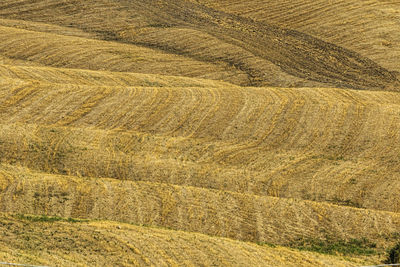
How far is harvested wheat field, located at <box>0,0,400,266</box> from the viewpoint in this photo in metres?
29.2

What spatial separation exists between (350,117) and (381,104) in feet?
13.9

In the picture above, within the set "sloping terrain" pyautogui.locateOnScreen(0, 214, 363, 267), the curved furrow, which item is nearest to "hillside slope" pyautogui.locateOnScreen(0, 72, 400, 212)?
the curved furrow

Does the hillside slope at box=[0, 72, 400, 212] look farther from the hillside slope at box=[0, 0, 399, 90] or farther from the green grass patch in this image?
the hillside slope at box=[0, 0, 399, 90]

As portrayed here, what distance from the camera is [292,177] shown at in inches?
1491

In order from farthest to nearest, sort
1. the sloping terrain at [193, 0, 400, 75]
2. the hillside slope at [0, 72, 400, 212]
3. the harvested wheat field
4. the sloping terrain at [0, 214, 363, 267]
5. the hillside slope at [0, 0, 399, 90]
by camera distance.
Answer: the sloping terrain at [193, 0, 400, 75] < the hillside slope at [0, 0, 399, 90] < the hillside slope at [0, 72, 400, 212] < the harvested wheat field < the sloping terrain at [0, 214, 363, 267]

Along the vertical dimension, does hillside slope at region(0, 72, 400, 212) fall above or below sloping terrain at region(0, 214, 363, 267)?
below

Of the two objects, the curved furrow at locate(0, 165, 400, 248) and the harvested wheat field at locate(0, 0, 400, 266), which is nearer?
the harvested wheat field at locate(0, 0, 400, 266)

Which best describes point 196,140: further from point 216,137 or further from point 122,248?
point 122,248

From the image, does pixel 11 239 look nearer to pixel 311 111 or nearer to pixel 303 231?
pixel 303 231

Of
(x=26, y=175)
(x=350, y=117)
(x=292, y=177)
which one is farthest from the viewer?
(x=350, y=117)

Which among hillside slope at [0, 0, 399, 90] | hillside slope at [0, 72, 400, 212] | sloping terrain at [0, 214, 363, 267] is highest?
sloping terrain at [0, 214, 363, 267]

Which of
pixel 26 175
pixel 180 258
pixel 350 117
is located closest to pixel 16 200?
pixel 26 175

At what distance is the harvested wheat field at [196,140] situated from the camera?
2923 centimetres

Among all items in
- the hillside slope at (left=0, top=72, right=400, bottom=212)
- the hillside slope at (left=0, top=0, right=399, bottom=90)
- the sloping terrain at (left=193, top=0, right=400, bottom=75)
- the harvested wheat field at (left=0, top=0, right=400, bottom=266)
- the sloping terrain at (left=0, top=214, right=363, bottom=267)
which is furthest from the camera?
the sloping terrain at (left=193, top=0, right=400, bottom=75)
